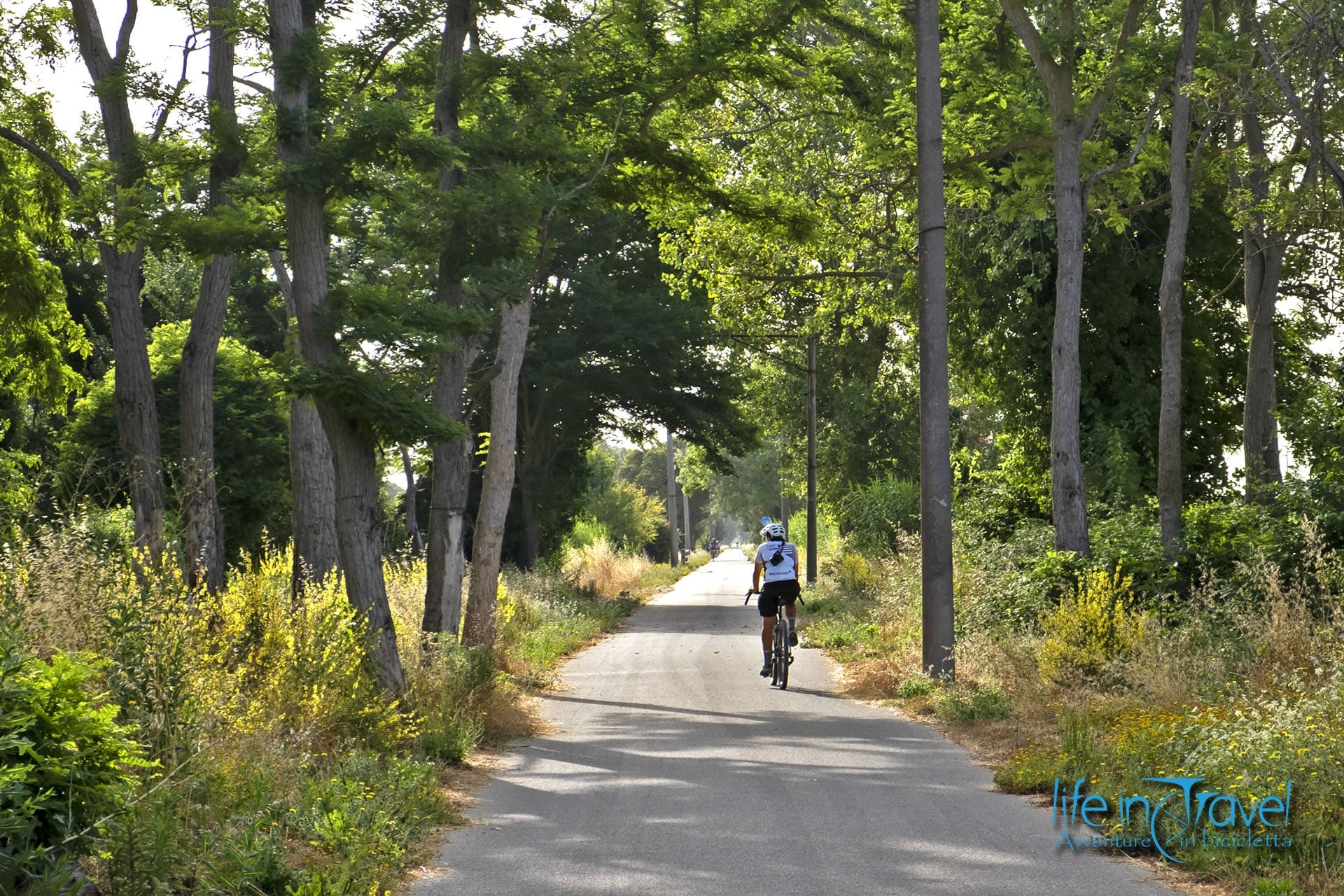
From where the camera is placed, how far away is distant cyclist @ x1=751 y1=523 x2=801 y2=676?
54.9ft

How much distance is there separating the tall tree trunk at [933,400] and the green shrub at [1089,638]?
152 centimetres

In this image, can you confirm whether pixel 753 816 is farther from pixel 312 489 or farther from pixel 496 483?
pixel 312 489

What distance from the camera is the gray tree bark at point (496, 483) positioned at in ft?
57.7

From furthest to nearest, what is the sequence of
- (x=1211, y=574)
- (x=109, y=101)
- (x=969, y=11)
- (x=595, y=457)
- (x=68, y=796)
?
(x=595, y=457)
(x=969, y=11)
(x=109, y=101)
(x=1211, y=574)
(x=68, y=796)

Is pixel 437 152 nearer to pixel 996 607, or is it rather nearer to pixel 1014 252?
pixel 996 607

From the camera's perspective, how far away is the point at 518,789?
998 centimetres

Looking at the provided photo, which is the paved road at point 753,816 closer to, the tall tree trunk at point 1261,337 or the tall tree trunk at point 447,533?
the tall tree trunk at point 447,533

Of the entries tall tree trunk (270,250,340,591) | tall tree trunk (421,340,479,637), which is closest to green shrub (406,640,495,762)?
tall tree trunk (421,340,479,637)

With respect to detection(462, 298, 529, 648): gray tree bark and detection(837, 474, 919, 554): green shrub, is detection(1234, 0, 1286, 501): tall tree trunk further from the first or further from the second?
detection(462, 298, 529, 648): gray tree bark

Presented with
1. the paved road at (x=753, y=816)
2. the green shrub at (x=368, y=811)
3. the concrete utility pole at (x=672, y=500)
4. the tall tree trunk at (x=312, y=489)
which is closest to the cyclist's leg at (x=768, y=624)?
the paved road at (x=753, y=816)

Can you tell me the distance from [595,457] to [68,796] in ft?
199

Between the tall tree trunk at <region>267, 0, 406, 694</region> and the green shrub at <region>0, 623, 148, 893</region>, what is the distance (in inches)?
236

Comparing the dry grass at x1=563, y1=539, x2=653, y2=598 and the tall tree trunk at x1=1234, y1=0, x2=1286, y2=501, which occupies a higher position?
the tall tree trunk at x1=1234, y1=0, x2=1286, y2=501

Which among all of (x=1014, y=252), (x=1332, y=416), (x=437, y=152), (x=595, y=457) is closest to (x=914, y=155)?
(x=1014, y=252)
